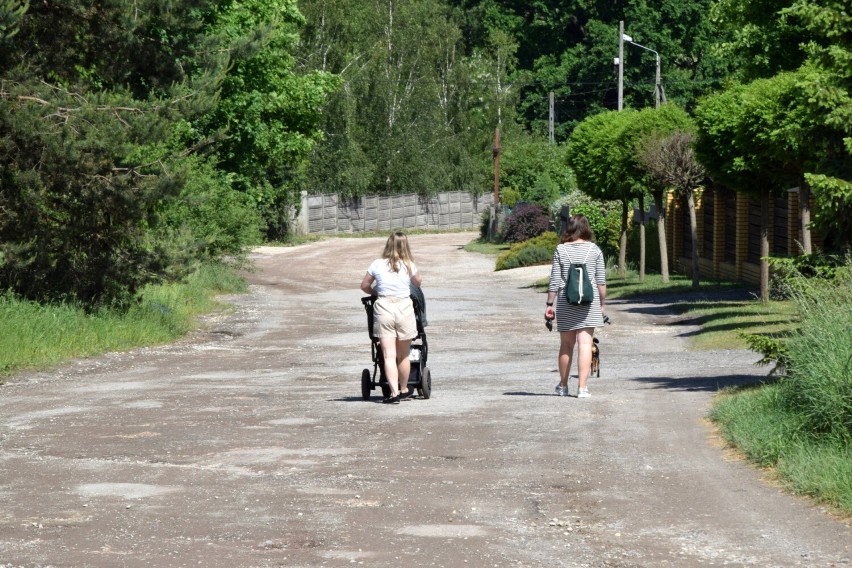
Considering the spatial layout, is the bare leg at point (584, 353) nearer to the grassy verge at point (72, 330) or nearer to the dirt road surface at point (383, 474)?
the dirt road surface at point (383, 474)

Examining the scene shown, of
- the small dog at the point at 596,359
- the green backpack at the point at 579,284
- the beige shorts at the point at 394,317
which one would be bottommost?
the small dog at the point at 596,359

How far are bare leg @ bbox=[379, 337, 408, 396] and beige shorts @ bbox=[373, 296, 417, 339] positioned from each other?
0.18ft

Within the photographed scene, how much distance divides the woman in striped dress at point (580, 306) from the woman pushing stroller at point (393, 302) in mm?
1344

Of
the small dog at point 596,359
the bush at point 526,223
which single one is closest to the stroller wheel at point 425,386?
the small dog at point 596,359

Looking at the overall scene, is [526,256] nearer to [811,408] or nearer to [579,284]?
[579,284]

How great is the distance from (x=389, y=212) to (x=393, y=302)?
208ft

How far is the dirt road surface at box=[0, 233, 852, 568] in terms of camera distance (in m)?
6.86

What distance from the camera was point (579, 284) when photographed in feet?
42.6

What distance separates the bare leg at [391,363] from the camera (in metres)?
12.9

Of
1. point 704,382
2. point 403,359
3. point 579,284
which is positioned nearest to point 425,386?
point 403,359

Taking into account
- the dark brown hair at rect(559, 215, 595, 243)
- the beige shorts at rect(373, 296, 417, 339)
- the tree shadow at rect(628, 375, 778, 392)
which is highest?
the dark brown hair at rect(559, 215, 595, 243)

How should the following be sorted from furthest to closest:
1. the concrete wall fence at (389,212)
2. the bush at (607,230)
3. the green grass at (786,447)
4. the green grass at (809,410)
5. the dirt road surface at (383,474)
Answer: the concrete wall fence at (389,212)
the bush at (607,230)
the green grass at (809,410)
the green grass at (786,447)
the dirt road surface at (383,474)

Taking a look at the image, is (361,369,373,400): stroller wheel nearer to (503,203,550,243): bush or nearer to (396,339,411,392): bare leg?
(396,339,411,392): bare leg

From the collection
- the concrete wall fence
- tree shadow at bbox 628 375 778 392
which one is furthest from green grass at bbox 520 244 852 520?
the concrete wall fence
